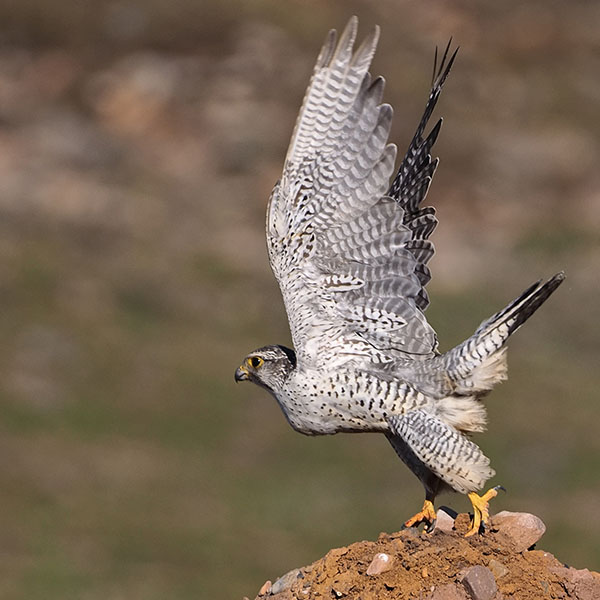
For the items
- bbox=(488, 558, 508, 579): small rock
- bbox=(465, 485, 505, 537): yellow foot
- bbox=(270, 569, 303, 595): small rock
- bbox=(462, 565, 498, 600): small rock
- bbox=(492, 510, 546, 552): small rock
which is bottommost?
bbox=(462, 565, 498, 600): small rock

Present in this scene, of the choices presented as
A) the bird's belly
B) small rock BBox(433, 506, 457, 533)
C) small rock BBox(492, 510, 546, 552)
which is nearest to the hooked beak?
the bird's belly

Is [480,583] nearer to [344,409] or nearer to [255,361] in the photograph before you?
[344,409]

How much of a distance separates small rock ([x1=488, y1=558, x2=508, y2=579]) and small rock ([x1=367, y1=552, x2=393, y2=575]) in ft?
1.98

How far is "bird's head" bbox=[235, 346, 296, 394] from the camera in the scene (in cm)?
981

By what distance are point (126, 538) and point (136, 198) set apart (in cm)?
1247

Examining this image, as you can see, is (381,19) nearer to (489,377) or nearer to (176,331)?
(176,331)

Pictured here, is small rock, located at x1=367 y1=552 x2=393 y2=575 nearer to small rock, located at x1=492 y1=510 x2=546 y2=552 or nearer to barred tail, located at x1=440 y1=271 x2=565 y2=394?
small rock, located at x1=492 y1=510 x2=546 y2=552

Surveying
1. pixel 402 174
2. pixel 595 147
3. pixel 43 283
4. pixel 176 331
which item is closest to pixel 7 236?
pixel 43 283

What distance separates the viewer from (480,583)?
831 cm

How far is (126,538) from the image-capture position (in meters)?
21.1

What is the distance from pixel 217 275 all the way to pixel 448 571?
2150 cm

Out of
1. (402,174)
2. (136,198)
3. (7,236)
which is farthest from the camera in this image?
(136,198)

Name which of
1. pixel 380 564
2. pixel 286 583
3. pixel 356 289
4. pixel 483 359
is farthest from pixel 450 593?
pixel 356 289

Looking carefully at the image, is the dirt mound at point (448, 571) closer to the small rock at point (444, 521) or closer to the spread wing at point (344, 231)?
the small rock at point (444, 521)
